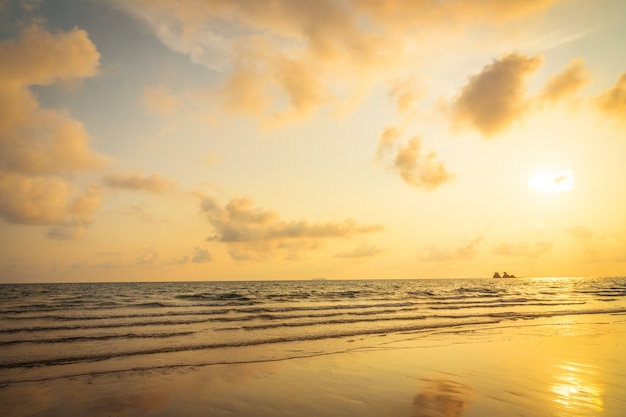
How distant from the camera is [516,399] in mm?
9945

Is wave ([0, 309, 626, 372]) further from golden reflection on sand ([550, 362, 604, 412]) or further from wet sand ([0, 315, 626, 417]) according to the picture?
golden reflection on sand ([550, 362, 604, 412])

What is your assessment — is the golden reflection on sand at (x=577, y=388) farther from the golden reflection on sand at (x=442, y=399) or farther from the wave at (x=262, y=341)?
the wave at (x=262, y=341)

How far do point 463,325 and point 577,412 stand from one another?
18579mm

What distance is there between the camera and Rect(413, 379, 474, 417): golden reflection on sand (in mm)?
8891

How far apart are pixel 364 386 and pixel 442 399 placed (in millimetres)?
2467

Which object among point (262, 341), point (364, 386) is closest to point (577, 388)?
point (364, 386)

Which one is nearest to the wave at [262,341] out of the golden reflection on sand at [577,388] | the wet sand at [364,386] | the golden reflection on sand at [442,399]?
the wet sand at [364,386]

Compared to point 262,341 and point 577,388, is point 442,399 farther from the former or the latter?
point 262,341

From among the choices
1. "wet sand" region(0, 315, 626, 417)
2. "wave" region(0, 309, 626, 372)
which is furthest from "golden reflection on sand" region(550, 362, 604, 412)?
"wave" region(0, 309, 626, 372)

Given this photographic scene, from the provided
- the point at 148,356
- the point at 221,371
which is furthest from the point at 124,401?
the point at 148,356

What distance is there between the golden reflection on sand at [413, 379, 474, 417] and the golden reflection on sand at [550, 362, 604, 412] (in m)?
2.47

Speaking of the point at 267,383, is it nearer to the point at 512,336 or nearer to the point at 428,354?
the point at 428,354

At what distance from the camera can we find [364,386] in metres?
11.3

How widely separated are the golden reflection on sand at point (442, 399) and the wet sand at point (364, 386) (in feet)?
0.09
